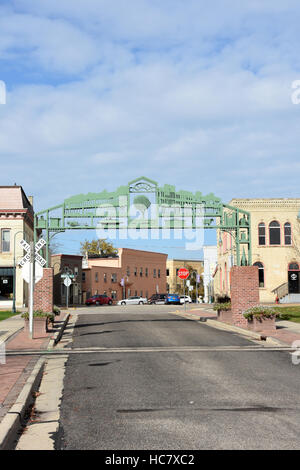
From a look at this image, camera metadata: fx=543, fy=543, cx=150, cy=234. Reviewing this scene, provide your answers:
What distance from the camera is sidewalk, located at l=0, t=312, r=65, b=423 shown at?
30.2 ft

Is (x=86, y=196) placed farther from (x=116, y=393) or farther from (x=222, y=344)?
(x=116, y=393)

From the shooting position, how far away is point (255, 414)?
26.4 ft

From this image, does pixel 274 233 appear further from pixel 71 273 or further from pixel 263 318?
pixel 71 273

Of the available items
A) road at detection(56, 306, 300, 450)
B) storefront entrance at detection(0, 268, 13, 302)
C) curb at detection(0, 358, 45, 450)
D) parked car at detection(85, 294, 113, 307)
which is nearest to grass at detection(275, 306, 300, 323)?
road at detection(56, 306, 300, 450)

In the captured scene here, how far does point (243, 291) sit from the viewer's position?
23.9 metres

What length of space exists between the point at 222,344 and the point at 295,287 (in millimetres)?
37619

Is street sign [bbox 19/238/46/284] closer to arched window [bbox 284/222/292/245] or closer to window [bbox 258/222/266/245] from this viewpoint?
window [bbox 258/222/266/245]

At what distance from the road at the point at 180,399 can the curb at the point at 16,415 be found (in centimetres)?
60

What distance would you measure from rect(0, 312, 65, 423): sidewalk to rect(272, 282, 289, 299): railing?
34160 mm

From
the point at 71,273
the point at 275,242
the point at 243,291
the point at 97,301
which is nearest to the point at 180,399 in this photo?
the point at 243,291

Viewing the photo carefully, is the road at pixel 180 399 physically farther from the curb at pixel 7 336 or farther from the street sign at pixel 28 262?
the street sign at pixel 28 262
